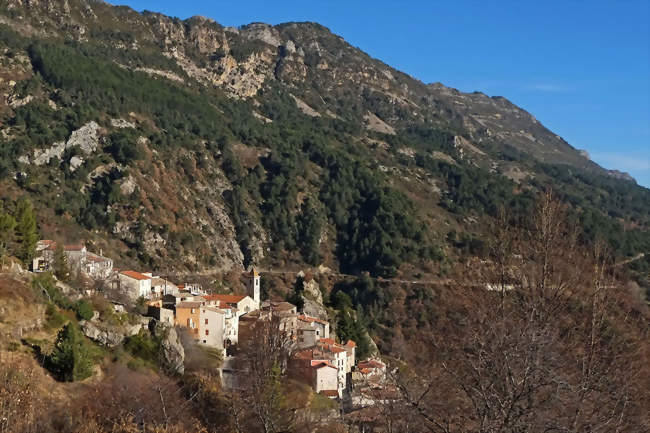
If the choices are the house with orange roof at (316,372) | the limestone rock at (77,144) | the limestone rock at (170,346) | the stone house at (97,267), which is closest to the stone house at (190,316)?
the limestone rock at (170,346)

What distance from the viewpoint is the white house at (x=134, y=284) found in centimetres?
3891

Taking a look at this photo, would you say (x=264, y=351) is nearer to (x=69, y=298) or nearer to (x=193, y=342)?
(x=69, y=298)

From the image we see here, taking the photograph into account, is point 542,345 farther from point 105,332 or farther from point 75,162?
point 75,162

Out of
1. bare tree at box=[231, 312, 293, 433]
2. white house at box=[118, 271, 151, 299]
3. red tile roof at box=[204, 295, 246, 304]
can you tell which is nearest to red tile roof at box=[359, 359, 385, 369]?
red tile roof at box=[204, 295, 246, 304]

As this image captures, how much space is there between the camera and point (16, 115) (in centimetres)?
7675

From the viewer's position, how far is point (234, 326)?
38719 millimetres

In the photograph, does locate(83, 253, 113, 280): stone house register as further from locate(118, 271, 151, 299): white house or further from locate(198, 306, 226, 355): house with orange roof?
locate(198, 306, 226, 355): house with orange roof

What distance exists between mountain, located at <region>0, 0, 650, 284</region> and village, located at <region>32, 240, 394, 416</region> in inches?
799

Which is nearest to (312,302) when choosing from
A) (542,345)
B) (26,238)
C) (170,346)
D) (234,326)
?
(234,326)

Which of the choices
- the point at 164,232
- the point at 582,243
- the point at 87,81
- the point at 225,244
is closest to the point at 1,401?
the point at 582,243

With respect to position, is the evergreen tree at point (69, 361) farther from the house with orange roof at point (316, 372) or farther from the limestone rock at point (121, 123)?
the limestone rock at point (121, 123)

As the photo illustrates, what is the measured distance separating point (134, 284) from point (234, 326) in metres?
6.83

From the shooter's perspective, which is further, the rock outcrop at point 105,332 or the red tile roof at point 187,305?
the red tile roof at point 187,305

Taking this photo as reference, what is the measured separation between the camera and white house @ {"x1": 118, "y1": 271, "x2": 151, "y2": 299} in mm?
38906
